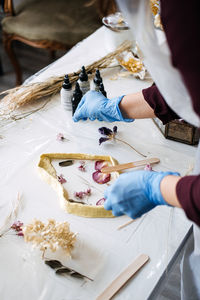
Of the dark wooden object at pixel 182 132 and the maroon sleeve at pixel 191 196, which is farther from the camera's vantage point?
the dark wooden object at pixel 182 132

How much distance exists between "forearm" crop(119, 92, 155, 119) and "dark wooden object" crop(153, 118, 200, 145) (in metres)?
0.10

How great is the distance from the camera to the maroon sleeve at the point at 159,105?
113 cm

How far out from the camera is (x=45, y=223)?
993mm

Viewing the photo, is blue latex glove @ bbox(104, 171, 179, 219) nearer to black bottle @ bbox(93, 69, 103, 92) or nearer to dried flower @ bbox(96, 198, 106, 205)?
dried flower @ bbox(96, 198, 106, 205)

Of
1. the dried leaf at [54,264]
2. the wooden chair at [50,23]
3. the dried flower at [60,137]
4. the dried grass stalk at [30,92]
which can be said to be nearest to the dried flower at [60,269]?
the dried leaf at [54,264]

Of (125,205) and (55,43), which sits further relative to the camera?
(55,43)

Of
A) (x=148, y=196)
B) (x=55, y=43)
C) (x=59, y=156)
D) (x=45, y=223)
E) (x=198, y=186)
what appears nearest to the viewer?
(x=198, y=186)

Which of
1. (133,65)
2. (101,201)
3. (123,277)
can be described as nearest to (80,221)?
(101,201)

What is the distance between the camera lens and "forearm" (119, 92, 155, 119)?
1186 millimetres

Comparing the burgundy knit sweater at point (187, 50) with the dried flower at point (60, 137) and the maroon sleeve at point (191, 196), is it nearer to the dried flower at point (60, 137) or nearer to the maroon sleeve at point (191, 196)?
the maroon sleeve at point (191, 196)

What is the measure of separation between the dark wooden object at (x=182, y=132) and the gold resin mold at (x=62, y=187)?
0.76 ft

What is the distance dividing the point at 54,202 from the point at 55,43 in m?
1.69

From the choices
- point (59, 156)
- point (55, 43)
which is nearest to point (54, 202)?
point (59, 156)

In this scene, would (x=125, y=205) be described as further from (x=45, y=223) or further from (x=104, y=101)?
(x=104, y=101)
